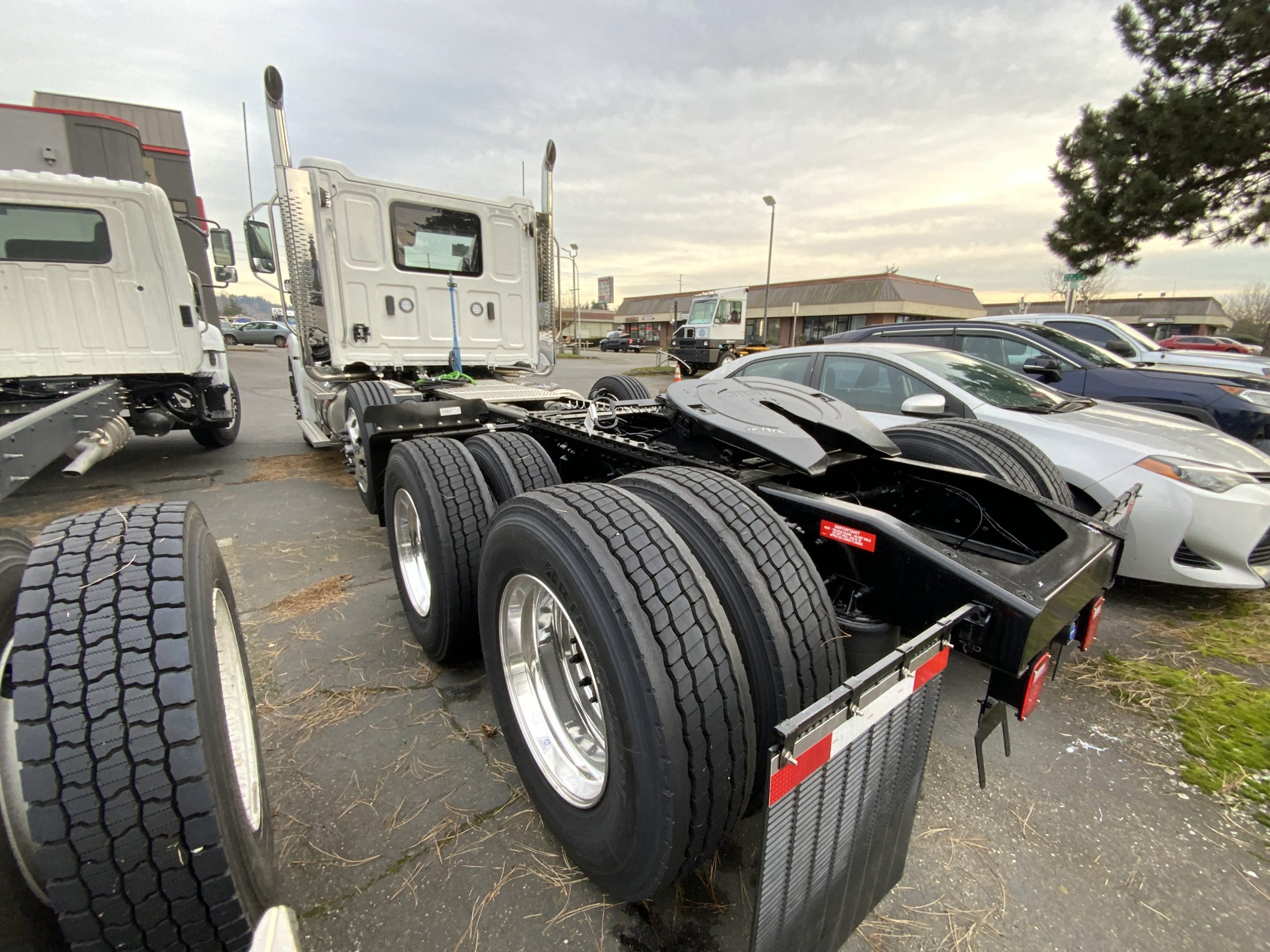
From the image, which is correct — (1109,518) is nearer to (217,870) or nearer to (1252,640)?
(1252,640)

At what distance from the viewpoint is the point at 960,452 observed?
3.01m

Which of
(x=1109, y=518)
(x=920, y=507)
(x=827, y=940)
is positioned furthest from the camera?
(x=920, y=507)

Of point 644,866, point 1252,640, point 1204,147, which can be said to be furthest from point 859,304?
point 644,866

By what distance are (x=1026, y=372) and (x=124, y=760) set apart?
6.68m

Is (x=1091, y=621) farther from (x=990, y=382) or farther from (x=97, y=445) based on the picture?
(x=97, y=445)

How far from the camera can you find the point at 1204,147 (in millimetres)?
10445

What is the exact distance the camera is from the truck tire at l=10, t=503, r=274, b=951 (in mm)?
1022

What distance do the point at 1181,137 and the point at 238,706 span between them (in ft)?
52.3

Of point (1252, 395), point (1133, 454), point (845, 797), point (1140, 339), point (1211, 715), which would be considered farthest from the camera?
point (1140, 339)

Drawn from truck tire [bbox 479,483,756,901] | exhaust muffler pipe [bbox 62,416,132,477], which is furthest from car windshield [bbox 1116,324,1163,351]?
exhaust muffler pipe [bbox 62,416,132,477]

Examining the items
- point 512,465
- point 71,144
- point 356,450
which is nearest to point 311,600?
point 356,450

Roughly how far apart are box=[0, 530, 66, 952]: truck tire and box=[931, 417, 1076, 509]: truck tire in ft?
11.9

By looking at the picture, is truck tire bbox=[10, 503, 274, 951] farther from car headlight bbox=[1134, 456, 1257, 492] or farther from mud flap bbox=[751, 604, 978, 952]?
car headlight bbox=[1134, 456, 1257, 492]

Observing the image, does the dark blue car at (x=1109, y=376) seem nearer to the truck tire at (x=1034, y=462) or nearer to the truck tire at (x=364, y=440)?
the truck tire at (x=1034, y=462)
